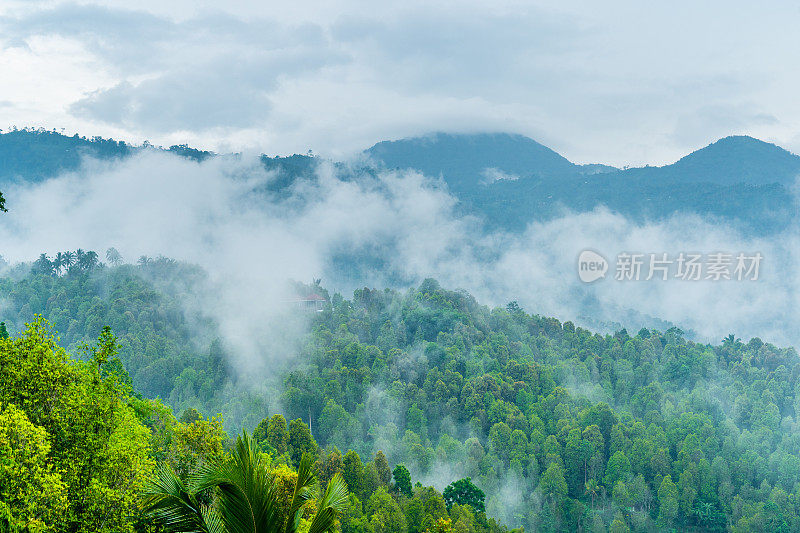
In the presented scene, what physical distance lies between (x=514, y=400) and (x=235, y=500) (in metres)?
49.7

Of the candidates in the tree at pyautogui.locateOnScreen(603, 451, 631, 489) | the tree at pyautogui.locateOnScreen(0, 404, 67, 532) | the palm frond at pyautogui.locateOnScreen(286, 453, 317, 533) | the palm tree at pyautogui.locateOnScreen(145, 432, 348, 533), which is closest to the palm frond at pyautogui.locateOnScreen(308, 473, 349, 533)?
the palm tree at pyautogui.locateOnScreen(145, 432, 348, 533)

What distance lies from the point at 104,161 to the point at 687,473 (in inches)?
6925

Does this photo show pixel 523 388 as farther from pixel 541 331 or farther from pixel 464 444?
pixel 541 331

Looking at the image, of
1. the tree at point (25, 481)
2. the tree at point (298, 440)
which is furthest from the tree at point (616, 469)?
the tree at point (25, 481)

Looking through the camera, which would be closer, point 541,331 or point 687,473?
point 687,473

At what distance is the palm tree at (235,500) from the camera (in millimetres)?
6305

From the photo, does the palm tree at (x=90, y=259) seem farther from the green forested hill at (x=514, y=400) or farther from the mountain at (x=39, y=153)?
the mountain at (x=39, y=153)

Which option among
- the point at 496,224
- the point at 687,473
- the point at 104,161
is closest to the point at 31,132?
the point at 104,161

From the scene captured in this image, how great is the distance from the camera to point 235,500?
6344 millimetres

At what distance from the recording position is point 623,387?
60031 mm
